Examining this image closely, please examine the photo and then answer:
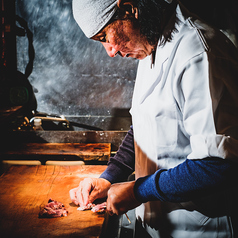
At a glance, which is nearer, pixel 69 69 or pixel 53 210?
pixel 53 210

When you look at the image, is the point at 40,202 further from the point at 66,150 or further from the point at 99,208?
the point at 66,150

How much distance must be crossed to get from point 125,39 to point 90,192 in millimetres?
1342

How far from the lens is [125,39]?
1.41 metres

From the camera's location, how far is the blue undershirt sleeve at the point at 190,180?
109cm

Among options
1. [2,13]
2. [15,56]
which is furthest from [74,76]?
[2,13]

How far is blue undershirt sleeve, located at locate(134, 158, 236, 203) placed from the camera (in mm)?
1086

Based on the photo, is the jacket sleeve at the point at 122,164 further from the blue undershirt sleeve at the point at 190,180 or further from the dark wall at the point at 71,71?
the dark wall at the point at 71,71

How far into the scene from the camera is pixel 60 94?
4.72 meters

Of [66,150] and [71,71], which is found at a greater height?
[71,71]

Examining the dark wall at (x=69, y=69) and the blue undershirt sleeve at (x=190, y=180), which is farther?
the dark wall at (x=69, y=69)

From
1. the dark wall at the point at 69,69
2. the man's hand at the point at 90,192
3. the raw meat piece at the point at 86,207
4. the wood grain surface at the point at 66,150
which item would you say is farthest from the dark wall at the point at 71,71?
the raw meat piece at the point at 86,207

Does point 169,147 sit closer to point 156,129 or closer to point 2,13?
point 156,129

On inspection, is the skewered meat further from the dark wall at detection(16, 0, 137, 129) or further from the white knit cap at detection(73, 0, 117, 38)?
the dark wall at detection(16, 0, 137, 129)

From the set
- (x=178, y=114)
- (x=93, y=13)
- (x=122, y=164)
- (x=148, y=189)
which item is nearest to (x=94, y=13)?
(x=93, y=13)
